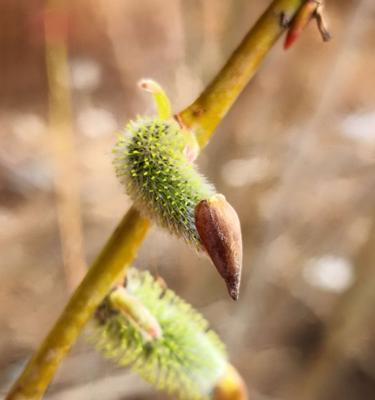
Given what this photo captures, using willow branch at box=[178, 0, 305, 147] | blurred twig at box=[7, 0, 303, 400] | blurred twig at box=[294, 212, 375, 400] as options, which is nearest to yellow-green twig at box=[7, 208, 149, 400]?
blurred twig at box=[7, 0, 303, 400]

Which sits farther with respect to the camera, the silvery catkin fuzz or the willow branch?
the willow branch

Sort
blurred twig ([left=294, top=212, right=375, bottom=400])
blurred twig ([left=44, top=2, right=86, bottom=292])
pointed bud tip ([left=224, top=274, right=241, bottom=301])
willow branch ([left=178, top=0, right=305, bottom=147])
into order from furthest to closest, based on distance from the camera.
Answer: blurred twig ([left=294, top=212, right=375, bottom=400]) → blurred twig ([left=44, top=2, right=86, bottom=292]) → willow branch ([left=178, top=0, right=305, bottom=147]) → pointed bud tip ([left=224, top=274, right=241, bottom=301])

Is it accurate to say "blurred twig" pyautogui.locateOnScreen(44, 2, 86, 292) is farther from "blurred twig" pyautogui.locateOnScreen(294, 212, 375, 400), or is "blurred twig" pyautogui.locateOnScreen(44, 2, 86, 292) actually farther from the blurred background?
"blurred twig" pyautogui.locateOnScreen(294, 212, 375, 400)

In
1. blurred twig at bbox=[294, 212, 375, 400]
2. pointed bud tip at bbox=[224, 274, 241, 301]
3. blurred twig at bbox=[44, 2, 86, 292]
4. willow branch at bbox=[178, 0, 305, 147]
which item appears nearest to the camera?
pointed bud tip at bbox=[224, 274, 241, 301]

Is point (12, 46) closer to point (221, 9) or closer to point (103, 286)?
point (221, 9)

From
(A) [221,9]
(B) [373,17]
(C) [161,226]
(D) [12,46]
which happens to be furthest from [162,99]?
(B) [373,17]

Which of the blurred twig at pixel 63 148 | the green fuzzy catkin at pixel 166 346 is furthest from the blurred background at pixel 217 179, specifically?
the green fuzzy catkin at pixel 166 346
